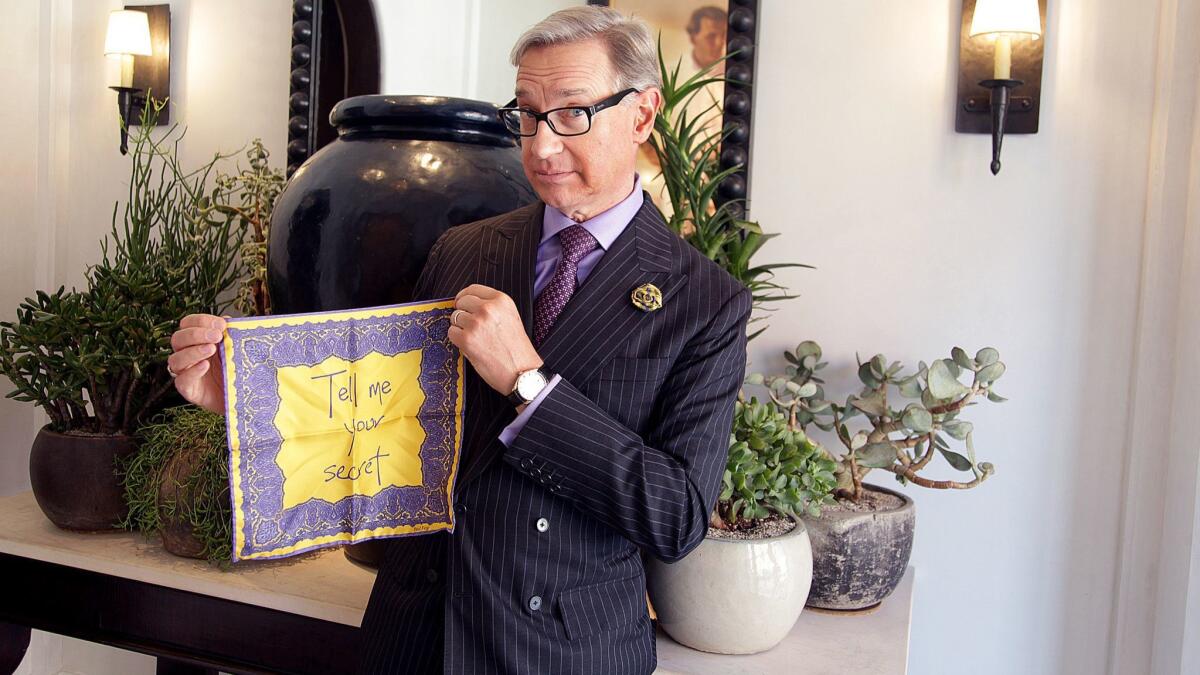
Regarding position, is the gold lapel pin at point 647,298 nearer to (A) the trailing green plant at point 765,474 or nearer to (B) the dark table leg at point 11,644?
(A) the trailing green plant at point 765,474

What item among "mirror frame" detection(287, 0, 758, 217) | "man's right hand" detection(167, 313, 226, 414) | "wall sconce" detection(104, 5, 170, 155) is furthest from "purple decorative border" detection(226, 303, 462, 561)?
"wall sconce" detection(104, 5, 170, 155)

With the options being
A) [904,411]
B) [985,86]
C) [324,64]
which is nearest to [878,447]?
[904,411]

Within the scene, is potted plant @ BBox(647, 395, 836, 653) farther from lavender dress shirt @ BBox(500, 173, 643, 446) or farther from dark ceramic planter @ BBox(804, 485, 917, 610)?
lavender dress shirt @ BBox(500, 173, 643, 446)

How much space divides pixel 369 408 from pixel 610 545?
33 centimetres

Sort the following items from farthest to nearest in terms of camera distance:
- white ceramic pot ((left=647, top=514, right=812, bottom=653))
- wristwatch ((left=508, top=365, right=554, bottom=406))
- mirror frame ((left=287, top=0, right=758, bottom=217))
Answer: mirror frame ((left=287, top=0, right=758, bottom=217)), white ceramic pot ((left=647, top=514, right=812, bottom=653)), wristwatch ((left=508, top=365, right=554, bottom=406))

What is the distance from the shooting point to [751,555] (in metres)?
1.41

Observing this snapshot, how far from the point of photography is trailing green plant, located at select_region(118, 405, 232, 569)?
1672mm

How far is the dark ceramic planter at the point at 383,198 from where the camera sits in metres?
1.50

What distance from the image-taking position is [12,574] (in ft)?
5.87

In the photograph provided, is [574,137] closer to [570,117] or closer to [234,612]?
[570,117]

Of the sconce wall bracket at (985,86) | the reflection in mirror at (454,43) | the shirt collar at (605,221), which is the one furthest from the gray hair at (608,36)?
the reflection in mirror at (454,43)

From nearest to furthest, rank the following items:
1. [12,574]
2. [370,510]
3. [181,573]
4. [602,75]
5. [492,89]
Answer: [602,75] → [370,510] → [181,573] → [12,574] → [492,89]

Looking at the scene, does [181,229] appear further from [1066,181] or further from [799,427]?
[1066,181]

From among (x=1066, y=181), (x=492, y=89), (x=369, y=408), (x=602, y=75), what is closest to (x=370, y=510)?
→ (x=369, y=408)
